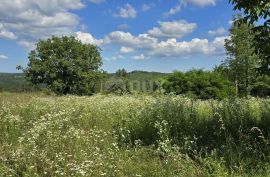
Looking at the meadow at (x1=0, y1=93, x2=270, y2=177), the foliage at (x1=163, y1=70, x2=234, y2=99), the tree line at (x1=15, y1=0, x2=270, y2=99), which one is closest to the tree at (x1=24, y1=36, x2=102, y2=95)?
the tree line at (x1=15, y1=0, x2=270, y2=99)

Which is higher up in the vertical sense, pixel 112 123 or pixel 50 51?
pixel 50 51

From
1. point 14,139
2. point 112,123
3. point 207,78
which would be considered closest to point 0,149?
point 14,139

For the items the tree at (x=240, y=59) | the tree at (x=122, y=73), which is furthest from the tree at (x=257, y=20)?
the tree at (x=122, y=73)

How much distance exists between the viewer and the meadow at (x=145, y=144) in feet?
20.5

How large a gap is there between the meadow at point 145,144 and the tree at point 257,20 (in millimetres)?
1436

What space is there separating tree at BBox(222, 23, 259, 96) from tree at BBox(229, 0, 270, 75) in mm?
28840

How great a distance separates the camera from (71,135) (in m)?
7.93

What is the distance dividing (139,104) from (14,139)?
5067 mm

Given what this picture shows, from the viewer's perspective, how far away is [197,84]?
76.1ft

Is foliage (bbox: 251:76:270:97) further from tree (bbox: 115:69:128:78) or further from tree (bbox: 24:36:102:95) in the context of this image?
tree (bbox: 115:69:128:78)

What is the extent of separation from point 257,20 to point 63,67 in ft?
188

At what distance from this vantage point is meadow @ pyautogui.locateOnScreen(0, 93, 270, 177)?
6258 millimetres

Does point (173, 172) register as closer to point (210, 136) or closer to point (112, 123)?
point (210, 136)

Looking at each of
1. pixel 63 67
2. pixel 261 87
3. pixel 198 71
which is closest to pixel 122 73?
pixel 63 67
